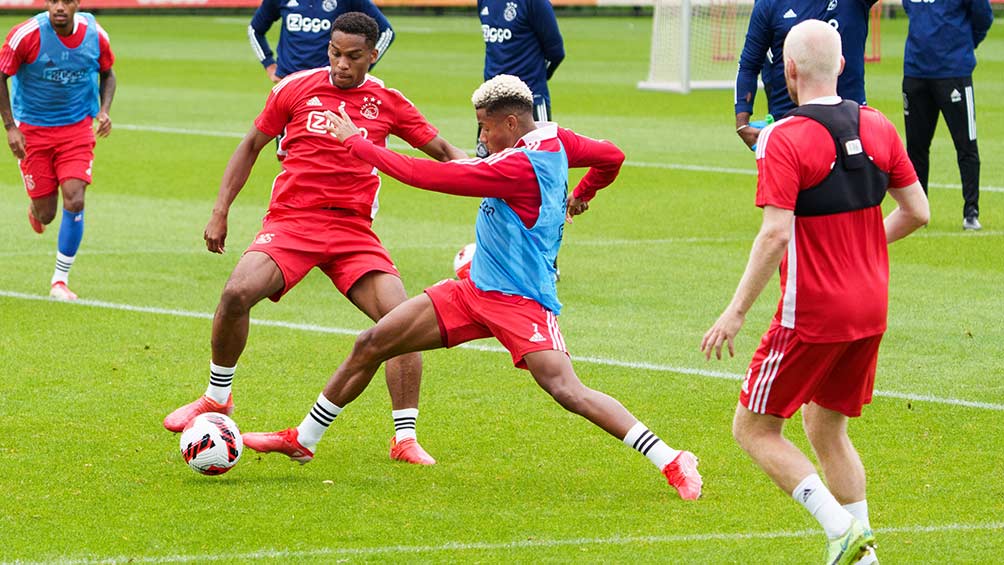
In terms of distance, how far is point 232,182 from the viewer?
827cm

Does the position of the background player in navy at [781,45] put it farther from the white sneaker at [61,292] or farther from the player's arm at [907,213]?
the player's arm at [907,213]

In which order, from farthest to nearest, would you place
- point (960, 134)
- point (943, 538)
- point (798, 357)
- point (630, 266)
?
point (960, 134) < point (630, 266) < point (943, 538) < point (798, 357)

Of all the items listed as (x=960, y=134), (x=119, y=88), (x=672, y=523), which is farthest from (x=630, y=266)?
(x=119, y=88)

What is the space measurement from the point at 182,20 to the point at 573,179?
35.4 metres

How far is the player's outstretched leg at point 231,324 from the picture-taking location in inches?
314

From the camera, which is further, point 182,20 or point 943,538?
A: point 182,20

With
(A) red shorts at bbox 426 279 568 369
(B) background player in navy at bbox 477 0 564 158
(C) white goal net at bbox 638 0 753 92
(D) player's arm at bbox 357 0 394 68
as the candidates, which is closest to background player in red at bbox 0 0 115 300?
(D) player's arm at bbox 357 0 394 68

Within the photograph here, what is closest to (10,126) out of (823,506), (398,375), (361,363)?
(398,375)

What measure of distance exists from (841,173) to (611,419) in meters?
1.78

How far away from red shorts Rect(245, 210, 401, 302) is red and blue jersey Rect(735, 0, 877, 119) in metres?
4.52

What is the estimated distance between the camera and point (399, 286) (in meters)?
8.23

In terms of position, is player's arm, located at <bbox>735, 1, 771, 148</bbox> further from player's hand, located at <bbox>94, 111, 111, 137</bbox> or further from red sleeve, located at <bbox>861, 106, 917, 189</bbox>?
red sleeve, located at <bbox>861, 106, 917, 189</bbox>

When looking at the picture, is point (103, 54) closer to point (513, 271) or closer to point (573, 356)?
point (573, 356)

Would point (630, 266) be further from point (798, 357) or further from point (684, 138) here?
point (684, 138)
